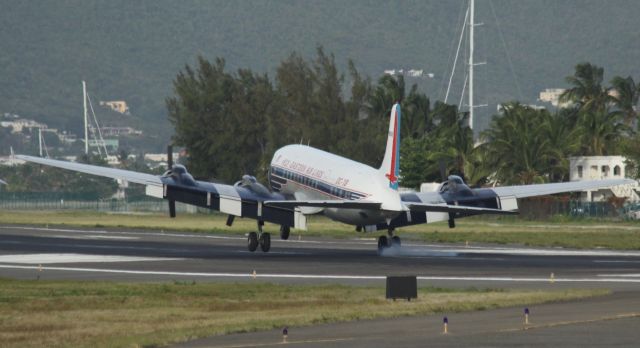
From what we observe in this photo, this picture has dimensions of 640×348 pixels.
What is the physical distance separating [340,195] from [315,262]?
5.33 m

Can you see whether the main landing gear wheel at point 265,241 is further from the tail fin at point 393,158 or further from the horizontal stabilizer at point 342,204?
the tail fin at point 393,158

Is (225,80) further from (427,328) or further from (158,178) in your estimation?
(427,328)

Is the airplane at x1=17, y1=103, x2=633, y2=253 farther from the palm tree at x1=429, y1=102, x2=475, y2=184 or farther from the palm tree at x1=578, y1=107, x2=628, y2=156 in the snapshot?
the palm tree at x1=578, y1=107, x2=628, y2=156

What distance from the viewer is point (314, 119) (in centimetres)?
14575

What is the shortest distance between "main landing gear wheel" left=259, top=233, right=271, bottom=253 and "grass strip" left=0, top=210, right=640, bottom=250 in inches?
622

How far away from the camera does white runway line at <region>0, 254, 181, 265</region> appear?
6028 centimetres

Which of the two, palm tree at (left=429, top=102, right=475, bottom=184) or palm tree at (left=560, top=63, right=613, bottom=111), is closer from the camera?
palm tree at (left=429, top=102, right=475, bottom=184)

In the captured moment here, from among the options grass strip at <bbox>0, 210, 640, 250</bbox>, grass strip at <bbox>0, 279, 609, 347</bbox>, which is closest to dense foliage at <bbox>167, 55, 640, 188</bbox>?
grass strip at <bbox>0, 210, 640, 250</bbox>

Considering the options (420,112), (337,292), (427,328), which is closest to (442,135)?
(420,112)

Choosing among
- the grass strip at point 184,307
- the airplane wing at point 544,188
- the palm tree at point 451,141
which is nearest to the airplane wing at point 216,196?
the airplane wing at point 544,188

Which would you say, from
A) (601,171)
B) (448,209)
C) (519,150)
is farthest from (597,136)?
(448,209)

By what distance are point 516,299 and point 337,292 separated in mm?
6333

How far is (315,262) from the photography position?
191 ft

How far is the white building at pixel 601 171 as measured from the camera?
13025 cm
